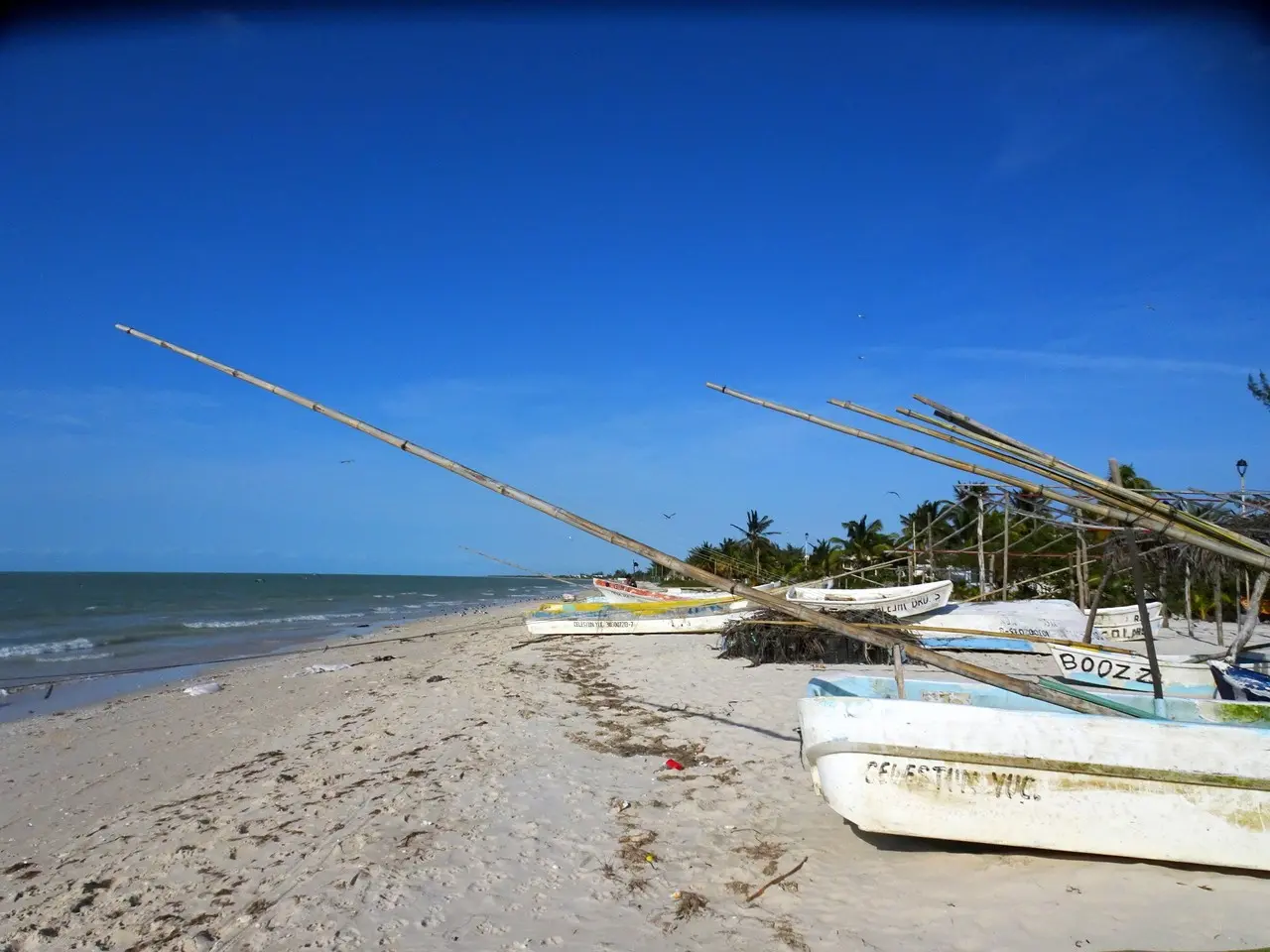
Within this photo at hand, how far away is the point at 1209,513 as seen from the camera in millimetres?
10055

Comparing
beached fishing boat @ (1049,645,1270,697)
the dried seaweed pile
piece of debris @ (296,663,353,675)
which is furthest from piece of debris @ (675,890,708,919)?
piece of debris @ (296,663,353,675)

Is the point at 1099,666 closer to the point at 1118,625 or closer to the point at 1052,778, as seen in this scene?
the point at 1052,778

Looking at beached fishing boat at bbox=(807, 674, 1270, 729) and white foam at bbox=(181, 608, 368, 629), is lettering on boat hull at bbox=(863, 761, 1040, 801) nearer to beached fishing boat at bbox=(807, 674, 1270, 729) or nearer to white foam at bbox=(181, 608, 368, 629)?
beached fishing boat at bbox=(807, 674, 1270, 729)

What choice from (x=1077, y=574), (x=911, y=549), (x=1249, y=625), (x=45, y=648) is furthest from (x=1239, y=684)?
(x=45, y=648)

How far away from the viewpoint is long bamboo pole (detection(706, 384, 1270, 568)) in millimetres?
5098

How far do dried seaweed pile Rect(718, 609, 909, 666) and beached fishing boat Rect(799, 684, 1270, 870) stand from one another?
8.80m

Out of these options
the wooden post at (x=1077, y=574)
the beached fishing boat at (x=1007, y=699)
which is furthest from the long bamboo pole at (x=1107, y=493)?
the wooden post at (x=1077, y=574)

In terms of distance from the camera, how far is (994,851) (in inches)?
188

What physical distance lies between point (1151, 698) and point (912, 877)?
3.21 m

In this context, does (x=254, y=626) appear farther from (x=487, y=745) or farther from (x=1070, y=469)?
(x=1070, y=469)

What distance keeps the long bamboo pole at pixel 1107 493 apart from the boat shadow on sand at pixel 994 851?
1.99 m

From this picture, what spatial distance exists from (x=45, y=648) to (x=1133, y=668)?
2663cm

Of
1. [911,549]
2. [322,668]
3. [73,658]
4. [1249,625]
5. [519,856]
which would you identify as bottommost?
[73,658]

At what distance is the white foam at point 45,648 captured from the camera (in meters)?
20.9
